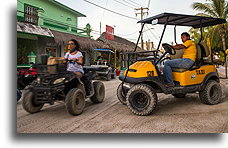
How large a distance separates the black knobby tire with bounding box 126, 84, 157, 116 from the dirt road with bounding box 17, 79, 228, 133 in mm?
141

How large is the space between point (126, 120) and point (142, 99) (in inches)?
23.9

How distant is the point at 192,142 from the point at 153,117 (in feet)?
3.40

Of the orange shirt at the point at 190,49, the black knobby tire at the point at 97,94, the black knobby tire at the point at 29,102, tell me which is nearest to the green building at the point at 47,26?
the black knobby tire at the point at 29,102

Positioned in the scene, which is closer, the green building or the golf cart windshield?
the golf cart windshield

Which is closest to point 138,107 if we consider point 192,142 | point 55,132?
point 192,142

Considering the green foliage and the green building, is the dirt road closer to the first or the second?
the green building

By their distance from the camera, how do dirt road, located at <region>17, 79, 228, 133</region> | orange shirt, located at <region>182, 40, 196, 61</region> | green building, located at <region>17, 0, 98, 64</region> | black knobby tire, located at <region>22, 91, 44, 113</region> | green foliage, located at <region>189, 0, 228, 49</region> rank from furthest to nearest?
green foliage, located at <region>189, 0, 228, 49</region> < green building, located at <region>17, 0, 98, 64</region> < orange shirt, located at <region>182, 40, 196, 61</region> < black knobby tire, located at <region>22, 91, 44, 113</region> < dirt road, located at <region>17, 79, 228, 133</region>

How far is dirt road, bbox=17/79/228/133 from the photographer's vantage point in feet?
10.5

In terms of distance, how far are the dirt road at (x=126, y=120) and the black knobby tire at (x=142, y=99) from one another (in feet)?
0.46

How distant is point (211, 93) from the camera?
4.67m

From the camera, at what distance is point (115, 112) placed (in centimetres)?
430

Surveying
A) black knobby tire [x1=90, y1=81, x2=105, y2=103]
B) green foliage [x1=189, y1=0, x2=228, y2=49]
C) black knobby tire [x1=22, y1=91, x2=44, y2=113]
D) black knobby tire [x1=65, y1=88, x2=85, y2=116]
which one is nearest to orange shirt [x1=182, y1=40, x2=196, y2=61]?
green foliage [x1=189, y1=0, x2=228, y2=49]

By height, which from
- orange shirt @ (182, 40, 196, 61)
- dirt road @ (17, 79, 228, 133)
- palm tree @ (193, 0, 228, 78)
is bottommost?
dirt road @ (17, 79, 228, 133)

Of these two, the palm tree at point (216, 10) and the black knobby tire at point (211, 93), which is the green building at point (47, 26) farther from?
the black knobby tire at point (211, 93)
